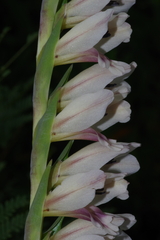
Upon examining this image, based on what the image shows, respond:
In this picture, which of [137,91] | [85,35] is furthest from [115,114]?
[137,91]

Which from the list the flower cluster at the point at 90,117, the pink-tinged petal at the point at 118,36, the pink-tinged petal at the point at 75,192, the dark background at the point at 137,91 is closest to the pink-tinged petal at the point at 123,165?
the flower cluster at the point at 90,117

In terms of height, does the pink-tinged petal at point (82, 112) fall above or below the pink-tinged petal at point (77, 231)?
above

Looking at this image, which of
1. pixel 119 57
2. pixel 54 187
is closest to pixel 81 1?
pixel 54 187

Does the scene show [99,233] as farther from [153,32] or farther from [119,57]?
[153,32]

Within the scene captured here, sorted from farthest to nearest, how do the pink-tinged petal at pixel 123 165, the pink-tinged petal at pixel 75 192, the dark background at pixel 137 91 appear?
the dark background at pixel 137 91 < the pink-tinged petal at pixel 123 165 < the pink-tinged petal at pixel 75 192

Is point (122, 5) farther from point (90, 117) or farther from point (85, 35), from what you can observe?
point (90, 117)

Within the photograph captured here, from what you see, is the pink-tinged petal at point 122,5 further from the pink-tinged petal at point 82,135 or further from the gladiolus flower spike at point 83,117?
the pink-tinged petal at point 82,135

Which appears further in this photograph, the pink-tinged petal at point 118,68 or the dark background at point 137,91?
the dark background at point 137,91
